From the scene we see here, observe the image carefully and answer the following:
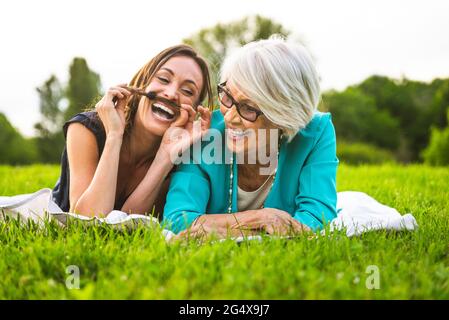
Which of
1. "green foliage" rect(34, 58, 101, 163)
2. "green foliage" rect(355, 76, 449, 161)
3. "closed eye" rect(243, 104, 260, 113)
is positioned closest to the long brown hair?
"closed eye" rect(243, 104, 260, 113)

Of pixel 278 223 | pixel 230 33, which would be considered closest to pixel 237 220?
pixel 278 223

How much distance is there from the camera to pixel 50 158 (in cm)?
3241

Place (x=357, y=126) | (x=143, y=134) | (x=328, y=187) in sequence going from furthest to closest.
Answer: (x=357, y=126) → (x=143, y=134) → (x=328, y=187)

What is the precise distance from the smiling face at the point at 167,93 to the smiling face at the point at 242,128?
0.54m

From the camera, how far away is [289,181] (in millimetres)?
3930

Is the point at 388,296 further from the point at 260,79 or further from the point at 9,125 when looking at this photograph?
the point at 9,125

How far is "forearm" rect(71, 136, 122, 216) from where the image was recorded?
383 centimetres

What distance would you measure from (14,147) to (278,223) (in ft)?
111

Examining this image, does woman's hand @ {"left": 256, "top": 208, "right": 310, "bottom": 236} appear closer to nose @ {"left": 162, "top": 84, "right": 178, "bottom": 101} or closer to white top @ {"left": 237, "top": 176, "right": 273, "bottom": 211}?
white top @ {"left": 237, "top": 176, "right": 273, "bottom": 211}

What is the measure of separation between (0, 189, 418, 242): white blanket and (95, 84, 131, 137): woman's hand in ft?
2.33

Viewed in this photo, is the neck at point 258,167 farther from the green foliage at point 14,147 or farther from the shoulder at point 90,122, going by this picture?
the green foliage at point 14,147

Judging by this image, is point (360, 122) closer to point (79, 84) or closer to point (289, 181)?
point (79, 84)

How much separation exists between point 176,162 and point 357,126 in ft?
138

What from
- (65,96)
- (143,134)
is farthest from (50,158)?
(143,134)
